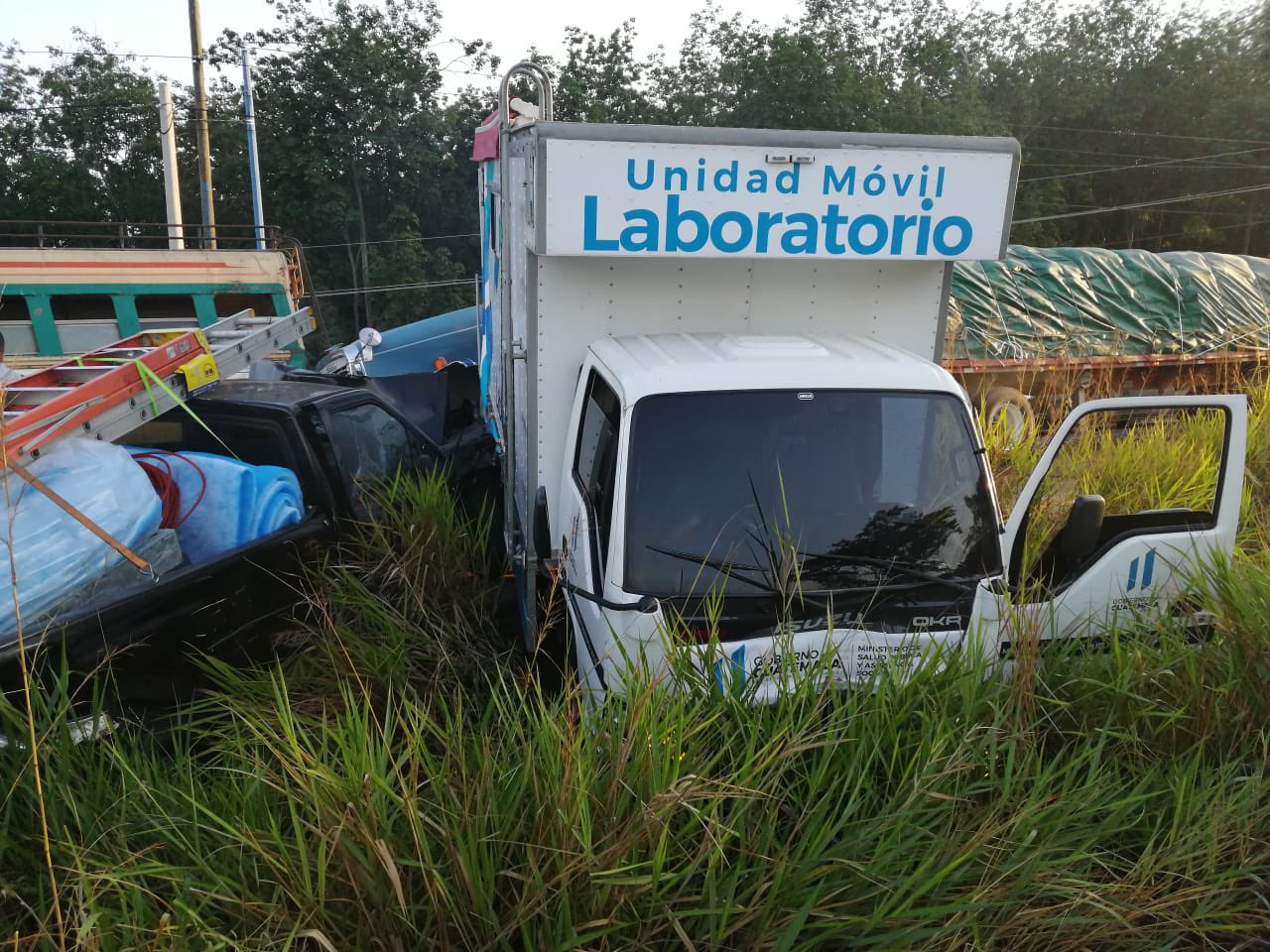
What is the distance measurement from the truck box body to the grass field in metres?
1.89

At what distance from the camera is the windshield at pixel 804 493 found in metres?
3.42

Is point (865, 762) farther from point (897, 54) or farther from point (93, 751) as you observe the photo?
point (897, 54)

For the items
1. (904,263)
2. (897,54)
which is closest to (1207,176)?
(897,54)

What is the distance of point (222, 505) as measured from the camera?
4281 millimetres

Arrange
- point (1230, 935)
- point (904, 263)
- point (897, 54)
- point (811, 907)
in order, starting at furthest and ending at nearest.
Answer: point (897, 54) < point (904, 263) < point (1230, 935) < point (811, 907)

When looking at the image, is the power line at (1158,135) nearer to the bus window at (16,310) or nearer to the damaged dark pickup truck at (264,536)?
the bus window at (16,310)

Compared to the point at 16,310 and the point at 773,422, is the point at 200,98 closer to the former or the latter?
the point at 16,310

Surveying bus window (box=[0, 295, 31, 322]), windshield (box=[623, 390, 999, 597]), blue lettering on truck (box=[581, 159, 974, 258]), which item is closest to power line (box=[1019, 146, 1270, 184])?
bus window (box=[0, 295, 31, 322])

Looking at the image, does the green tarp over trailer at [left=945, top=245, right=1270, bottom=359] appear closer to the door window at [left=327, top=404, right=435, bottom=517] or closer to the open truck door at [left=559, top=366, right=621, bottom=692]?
the door window at [left=327, top=404, right=435, bottom=517]

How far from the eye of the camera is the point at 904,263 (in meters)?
4.73

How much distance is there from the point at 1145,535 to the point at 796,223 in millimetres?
1980

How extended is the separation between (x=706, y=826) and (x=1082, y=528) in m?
2.05

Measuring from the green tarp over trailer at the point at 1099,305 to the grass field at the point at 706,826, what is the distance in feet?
28.9

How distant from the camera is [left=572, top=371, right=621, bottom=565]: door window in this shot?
3645mm
